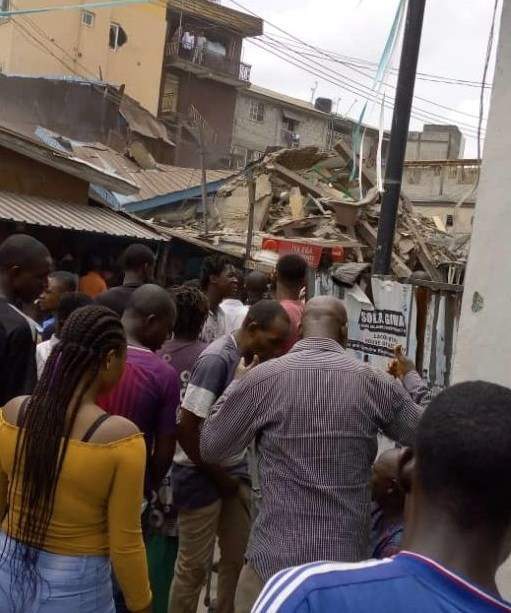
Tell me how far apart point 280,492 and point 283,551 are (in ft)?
0.66

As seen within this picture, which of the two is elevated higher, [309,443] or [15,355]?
[15,355]

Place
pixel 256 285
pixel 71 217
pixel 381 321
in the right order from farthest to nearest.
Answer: pixel 71 217, pixel 256 285, pixel 381 321

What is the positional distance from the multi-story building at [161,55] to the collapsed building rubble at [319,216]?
13718 mm

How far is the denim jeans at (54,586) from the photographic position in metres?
2.40

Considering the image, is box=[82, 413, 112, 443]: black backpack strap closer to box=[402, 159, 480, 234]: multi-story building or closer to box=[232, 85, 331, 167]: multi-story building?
box=[402, 159, 480, 234]: multi-story building

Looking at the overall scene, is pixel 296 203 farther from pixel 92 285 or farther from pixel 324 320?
pixel 324 320

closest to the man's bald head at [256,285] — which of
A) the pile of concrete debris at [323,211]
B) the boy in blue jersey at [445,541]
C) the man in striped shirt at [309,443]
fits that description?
the man in striped shirt at [309,443]

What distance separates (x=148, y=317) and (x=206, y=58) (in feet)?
111

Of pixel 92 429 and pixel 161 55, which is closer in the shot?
pixel 92 429

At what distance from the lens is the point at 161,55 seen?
34.2m

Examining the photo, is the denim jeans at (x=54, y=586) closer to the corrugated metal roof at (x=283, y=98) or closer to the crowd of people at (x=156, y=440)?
the crowd of people at (x=156, y=440)

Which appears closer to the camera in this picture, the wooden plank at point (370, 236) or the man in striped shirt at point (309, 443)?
the man in striped shirt at point (309, 443)

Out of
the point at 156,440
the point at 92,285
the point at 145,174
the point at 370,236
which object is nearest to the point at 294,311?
the point at 156,440

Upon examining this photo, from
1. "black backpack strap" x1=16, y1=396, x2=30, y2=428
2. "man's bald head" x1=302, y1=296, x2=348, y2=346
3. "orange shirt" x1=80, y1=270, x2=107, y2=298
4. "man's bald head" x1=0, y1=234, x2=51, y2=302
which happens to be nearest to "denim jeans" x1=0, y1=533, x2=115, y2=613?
"black backpack strap" x1=16, y1=396, x2=30, y2=428
